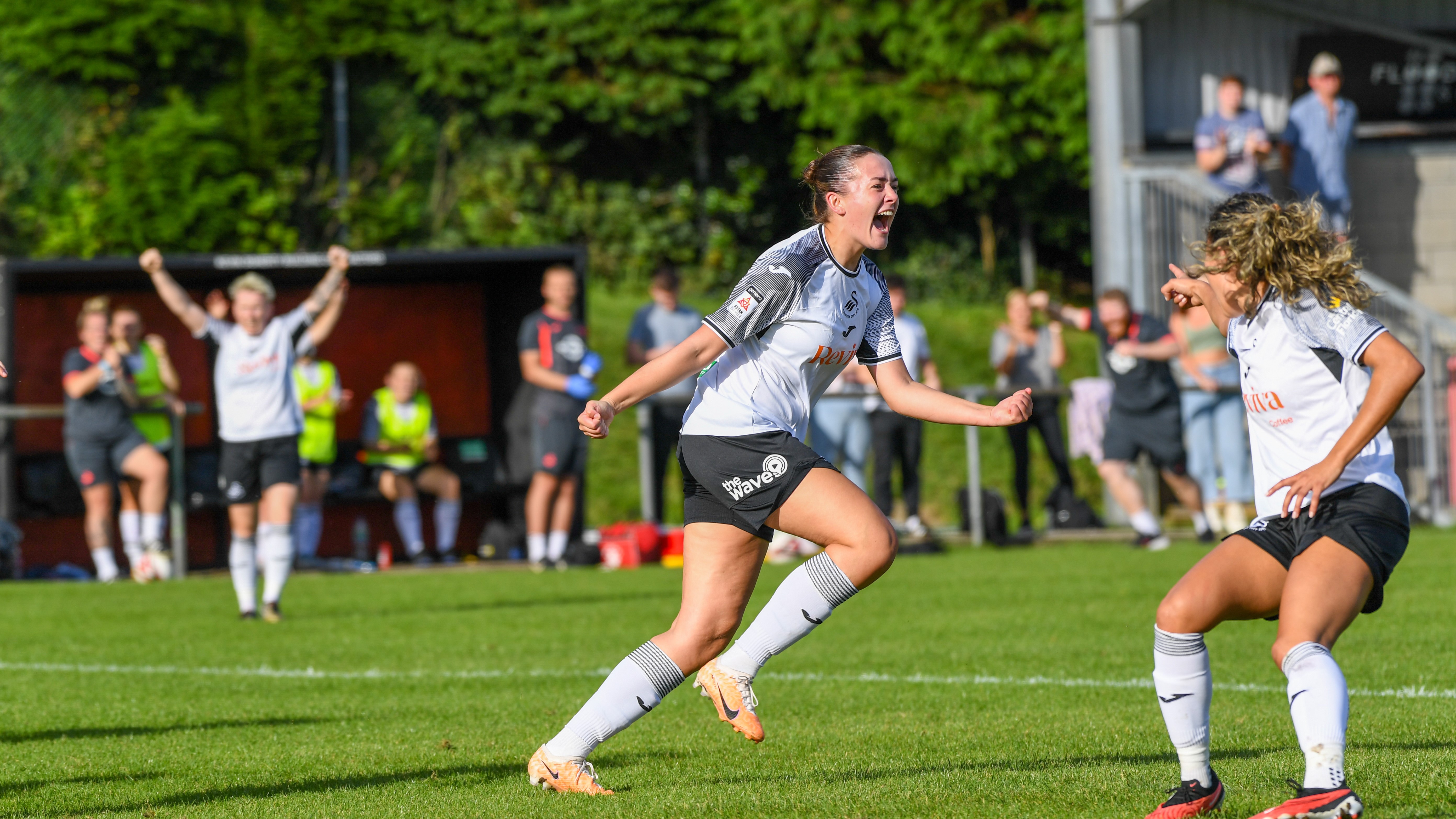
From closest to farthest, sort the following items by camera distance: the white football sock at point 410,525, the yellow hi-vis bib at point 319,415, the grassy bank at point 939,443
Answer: the yellow hi-vis bib at point 319,415, the white football sock at point 410,525, the grassy bank at point 939,443

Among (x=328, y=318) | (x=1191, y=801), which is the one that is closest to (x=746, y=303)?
(x=1191, y=801)

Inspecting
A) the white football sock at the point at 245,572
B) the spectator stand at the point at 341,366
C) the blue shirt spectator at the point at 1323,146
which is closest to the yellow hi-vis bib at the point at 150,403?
the spectator stand at the point at 341,366

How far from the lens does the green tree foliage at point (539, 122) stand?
22.4 meters

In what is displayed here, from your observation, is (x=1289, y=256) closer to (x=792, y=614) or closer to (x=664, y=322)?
(x=792, y=614)

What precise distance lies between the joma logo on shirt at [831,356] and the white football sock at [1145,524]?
362 inches

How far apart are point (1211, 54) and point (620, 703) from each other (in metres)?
15.6

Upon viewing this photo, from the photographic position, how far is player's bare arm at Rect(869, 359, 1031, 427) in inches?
195

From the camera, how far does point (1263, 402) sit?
4.90 m

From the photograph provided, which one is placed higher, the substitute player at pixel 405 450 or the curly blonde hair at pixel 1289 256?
the curly blonde hair at pixel 1289 256

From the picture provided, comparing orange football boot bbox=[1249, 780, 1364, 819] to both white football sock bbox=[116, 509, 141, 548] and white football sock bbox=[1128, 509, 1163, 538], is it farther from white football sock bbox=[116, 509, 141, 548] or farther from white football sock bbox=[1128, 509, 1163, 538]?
white football sock bbox=[116, 509, 141, 548]

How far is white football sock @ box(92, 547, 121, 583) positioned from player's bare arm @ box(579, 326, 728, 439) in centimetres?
1034

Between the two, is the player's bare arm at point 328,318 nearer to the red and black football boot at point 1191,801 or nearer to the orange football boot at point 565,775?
the orange football boot at point 565,775

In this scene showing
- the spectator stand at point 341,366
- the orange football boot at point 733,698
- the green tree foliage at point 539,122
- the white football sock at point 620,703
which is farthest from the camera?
the green tree foliage at point 539,122

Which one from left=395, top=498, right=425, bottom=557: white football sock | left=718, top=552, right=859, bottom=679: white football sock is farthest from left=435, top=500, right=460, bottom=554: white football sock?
left=718, top=552, right=859, bottom=679: white football sock
